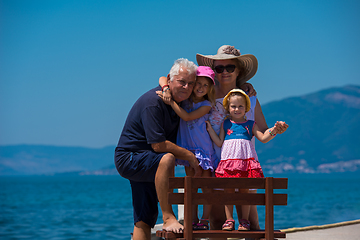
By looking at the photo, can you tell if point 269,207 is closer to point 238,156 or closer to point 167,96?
point 238,156

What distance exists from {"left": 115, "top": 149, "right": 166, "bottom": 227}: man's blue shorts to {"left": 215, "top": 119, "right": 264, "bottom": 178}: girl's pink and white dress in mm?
635

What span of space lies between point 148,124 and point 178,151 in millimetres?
387

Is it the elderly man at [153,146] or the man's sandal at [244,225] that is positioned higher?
the elderly man at [153,146]

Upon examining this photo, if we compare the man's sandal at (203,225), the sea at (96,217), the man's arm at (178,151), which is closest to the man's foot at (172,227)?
the man's sandal at (203,225)

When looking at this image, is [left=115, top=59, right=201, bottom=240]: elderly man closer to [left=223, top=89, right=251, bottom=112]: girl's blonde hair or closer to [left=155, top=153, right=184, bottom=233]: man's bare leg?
[left=155, top=153, right=184, bottom=233]: man's bare leg

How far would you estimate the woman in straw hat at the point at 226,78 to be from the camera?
5000 mm

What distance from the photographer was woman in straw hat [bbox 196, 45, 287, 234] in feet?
16.4

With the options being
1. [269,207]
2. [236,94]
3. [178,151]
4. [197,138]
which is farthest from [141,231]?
[236,94]

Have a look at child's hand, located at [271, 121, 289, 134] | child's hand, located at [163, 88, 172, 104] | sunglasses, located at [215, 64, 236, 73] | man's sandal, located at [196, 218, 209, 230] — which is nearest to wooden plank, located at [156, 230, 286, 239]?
man's sandal, located at [196, 218, 209, 230]

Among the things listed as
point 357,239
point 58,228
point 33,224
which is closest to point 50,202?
point 33,224

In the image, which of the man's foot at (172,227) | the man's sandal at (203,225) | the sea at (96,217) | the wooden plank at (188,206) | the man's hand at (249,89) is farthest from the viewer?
the sea at (96,217)

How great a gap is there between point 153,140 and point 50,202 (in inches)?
2253

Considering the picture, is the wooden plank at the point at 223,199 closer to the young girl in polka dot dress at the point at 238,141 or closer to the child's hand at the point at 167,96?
the young girl in polka dot dress at the point at 238,141

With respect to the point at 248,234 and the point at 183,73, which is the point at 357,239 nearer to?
the point at 248,234
